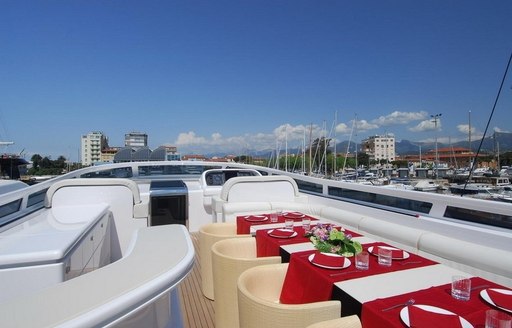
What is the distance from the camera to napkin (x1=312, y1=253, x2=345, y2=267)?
6.93ft

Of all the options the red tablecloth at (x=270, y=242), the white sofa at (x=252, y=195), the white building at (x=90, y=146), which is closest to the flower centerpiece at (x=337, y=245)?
the red tablecloth at (x=270, y=242)

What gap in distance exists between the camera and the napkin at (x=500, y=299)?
1572 millimetres

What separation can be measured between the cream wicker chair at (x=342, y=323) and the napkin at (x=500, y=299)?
0.72m

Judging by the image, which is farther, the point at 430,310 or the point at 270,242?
the point at 270,242

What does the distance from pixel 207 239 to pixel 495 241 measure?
2491mm

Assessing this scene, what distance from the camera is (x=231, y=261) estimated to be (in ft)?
7.76

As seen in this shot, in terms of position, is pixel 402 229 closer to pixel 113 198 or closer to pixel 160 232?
pixel 160 232

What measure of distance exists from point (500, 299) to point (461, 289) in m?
0.18

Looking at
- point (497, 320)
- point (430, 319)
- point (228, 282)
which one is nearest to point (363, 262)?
point (430, 319)

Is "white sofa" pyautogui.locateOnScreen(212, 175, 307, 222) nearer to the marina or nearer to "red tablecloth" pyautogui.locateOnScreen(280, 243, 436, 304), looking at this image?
the marina

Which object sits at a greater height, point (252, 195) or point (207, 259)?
point (252, 195)

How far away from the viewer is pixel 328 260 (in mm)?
2186

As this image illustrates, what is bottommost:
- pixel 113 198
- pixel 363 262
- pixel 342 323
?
pixel 342 323

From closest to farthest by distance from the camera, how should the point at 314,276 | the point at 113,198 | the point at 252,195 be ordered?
the point at 314,276 < the point at 113,198 < the point at 252,195
